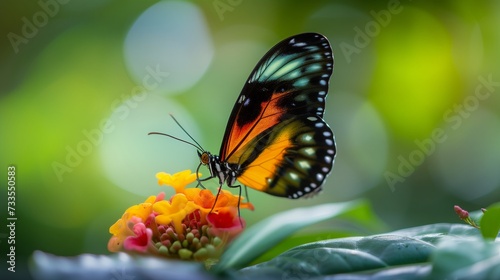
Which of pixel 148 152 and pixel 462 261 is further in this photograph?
pixel 148 152

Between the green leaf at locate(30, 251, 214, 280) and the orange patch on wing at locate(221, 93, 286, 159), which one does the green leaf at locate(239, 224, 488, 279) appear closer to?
the green leaf at locate(30, 251, 214, 280)

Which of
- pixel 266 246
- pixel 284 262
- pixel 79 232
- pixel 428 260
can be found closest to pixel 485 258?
pixel 428 260

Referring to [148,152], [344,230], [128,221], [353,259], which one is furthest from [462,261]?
[148,152]

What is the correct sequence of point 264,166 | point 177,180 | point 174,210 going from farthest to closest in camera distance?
point 264,166 → point 177,180 → point 174,210

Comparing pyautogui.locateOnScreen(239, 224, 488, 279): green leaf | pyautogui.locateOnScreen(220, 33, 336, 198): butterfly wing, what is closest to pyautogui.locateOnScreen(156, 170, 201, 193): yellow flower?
pyautogui.locateOnScreen(220, 33, 336, 198): butterfly wing

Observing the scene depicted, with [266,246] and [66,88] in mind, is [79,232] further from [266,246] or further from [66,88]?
[266,246]

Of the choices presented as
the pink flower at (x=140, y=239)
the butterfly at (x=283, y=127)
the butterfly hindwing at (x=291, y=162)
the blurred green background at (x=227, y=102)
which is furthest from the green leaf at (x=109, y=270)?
the blurred green background at (x=227, y=102)

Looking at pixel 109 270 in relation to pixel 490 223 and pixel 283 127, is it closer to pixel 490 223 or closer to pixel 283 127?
pixel 490 223

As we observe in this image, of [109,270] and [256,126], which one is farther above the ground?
[256,126]
